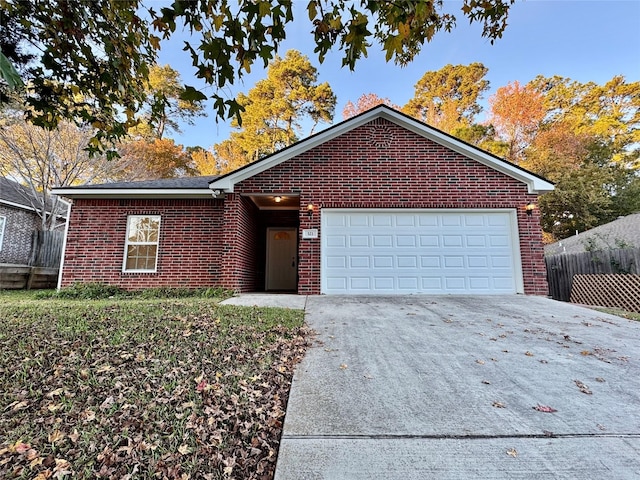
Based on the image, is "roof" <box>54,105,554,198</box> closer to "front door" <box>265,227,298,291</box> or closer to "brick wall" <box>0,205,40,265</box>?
"front door" <box>265,227,298,291</box>

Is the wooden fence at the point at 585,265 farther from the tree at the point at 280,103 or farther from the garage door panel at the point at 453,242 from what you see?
the tree at the point at 280,103

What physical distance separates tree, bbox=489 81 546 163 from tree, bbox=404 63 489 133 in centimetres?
142

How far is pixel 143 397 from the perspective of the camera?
2.55m

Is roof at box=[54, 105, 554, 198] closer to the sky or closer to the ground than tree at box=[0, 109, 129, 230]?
closer to the ground

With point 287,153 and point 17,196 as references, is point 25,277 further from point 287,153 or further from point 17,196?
point 287,153

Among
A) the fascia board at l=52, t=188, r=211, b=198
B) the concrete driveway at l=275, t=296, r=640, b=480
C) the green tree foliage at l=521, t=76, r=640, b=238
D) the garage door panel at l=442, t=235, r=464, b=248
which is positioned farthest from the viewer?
the green tree foliage at l=521, t=76, r=640, b=238

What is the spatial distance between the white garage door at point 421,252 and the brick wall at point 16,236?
45.2ft

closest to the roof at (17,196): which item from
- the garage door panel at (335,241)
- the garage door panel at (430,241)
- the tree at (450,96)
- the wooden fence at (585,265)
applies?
the garage door panel at (335,241)

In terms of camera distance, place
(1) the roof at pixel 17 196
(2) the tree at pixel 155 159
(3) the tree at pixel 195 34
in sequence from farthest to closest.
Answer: (2) the tree at pixel 155 159
(1) the roof at pixel 17 196
(3) the tree at pixel 195 34

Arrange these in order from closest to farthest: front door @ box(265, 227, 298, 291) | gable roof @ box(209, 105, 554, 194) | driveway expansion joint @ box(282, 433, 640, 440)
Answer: driveway expansion joint @ box(282, 433, 640, 440), gable roof @ box(209, 105, 554, 194), front door @ box(265, 227, 298, 291)

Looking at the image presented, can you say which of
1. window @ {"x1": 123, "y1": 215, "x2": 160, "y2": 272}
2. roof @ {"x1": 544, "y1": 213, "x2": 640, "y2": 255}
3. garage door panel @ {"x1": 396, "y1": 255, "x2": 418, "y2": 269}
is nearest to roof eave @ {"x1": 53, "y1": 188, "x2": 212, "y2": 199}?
window @ {"x1": 123, "y1": 215, "x2": 160, "y2": 272}

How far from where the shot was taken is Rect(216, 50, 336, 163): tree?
20344 millimetres

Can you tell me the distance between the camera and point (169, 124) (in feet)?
68.6

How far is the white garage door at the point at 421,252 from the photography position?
792 cm
